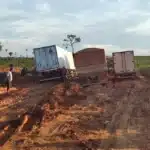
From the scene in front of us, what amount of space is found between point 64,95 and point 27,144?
40.0 ft

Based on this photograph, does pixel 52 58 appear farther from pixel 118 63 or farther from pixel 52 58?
pixel 118 63

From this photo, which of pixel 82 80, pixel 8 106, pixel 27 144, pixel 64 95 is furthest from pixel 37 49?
pixel 27 144

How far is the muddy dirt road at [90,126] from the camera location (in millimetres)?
12023

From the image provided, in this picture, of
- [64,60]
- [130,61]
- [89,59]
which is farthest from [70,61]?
[130,61]

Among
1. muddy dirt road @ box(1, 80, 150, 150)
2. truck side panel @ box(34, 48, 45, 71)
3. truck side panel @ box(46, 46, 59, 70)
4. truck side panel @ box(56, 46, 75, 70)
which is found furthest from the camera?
truck side panel @ box(56, 46, 75, 70)

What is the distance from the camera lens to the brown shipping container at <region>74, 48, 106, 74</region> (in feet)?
139

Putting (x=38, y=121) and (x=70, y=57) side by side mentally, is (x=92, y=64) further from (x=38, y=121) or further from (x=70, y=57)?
(x=38, y=121)

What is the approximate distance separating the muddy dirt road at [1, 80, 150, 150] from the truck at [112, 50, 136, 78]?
631 inches

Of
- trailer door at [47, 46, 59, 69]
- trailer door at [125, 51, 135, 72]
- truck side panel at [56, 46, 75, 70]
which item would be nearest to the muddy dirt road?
trailer door at [47, 46, 59, 69]

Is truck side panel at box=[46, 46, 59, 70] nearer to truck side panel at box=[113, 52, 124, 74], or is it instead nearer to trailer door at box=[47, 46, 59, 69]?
trailer door at box=[47, 46, 59, 69]

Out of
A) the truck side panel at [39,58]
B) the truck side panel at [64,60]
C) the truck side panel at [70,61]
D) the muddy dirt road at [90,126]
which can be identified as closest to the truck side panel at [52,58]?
the truck side panel at [39,58]

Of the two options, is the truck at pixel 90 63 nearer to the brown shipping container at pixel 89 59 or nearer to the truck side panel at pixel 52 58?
the brown shipping container at pixel 89 59

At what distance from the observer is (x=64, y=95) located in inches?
959

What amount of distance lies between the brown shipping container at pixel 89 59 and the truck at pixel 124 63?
11.0ft
